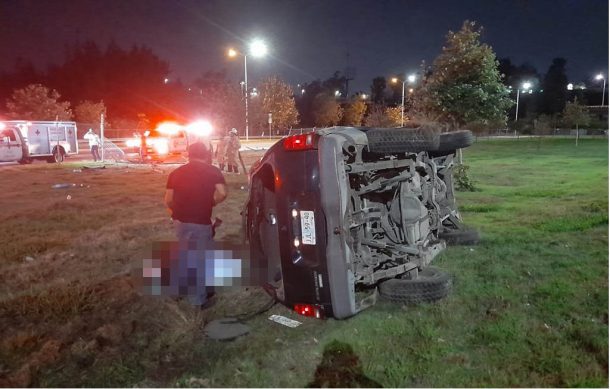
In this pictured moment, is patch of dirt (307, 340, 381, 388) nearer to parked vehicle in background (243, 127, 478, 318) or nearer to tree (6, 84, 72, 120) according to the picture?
parked vehicle in background (243, 127, 478, 318)

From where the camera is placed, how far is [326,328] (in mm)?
4633

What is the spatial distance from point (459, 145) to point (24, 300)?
216 inches

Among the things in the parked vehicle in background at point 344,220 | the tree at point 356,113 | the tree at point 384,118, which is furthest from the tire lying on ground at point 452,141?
the tree at point 356,113

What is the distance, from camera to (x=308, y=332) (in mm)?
4594

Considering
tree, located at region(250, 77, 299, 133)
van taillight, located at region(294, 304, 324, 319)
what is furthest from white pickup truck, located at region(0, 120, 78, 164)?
tree, located at region(250, 77, 299, 133)

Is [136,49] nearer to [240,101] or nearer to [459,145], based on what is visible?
[240,101]

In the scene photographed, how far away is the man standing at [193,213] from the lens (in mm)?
5066

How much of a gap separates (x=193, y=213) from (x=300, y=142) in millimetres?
1477

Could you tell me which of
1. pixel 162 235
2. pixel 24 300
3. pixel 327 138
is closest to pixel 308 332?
pixel 327 138

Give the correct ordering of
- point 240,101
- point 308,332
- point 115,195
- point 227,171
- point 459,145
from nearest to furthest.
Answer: point 308,332 → point 459,145 → point 115,195 → point 227,171 → point 240,101

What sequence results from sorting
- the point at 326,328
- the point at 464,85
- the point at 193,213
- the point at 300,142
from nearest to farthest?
1. the point at 300,142
2. the point at 326,328
3. the point at 193,213
4. the point at 464,85

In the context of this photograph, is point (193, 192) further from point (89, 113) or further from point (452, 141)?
point (89, 113)

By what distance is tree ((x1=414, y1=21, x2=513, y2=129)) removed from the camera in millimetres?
14852

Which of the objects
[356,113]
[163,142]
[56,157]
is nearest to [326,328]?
[163,142]
